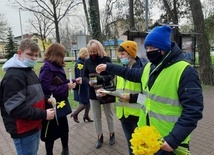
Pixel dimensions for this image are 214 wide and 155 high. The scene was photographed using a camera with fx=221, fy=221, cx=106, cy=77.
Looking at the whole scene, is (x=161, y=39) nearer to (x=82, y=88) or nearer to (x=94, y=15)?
(x=82, y=88)

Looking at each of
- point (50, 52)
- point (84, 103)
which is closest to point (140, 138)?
point (50, 52)

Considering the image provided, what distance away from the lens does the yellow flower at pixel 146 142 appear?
1.61 meters

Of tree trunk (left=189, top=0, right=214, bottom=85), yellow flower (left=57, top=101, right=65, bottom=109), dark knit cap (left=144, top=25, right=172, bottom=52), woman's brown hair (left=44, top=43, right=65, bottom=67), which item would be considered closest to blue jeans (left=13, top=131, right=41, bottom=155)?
yellow flower (left=57, top=101, right=65, bottom=109)

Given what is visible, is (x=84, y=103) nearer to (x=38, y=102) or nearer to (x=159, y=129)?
(x=38, y=102)

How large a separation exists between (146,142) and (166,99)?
44 centimetres

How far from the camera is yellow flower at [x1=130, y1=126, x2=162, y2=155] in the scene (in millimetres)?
1605

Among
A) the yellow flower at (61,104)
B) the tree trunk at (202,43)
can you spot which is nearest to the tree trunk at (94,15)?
the tree trunk at (202,43)

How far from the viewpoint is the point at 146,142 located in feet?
5.30

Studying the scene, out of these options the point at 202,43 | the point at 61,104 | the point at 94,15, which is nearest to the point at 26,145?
the point at 61,104

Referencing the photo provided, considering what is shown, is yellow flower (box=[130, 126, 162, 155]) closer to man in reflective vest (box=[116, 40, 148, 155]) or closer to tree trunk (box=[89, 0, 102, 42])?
man in reflective vest (box=[116, 40, 148, 155])

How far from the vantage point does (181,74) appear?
5.81 feet

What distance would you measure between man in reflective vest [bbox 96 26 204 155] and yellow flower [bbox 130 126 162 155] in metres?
0.15

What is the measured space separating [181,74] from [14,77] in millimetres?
1625

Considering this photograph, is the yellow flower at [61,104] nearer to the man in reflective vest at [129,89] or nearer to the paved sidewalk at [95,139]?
the man in reflective vest at [129,89]
